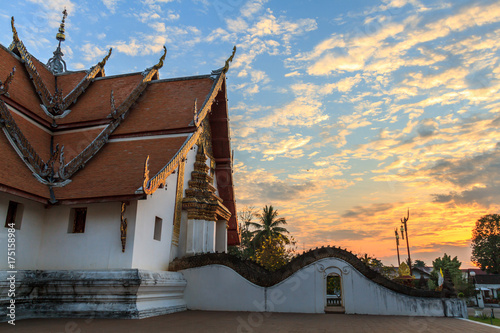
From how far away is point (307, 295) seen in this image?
876 centimetres

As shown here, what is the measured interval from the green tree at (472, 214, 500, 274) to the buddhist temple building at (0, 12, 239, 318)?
4891cm

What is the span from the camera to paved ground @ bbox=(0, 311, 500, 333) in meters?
5.69

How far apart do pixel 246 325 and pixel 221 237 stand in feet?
21.3

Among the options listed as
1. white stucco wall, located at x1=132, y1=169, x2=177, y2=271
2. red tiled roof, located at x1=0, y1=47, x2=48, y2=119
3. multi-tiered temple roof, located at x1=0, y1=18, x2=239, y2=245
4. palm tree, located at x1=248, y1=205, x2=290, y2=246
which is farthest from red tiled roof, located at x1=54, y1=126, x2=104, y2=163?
palm tree, located at x1=248, y1=205, x2=290, y2=246

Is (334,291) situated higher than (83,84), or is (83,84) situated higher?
(83,84)

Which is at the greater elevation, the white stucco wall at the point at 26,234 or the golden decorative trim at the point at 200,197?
the golden decorative trim at the point at 200,197

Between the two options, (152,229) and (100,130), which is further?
(100,130)

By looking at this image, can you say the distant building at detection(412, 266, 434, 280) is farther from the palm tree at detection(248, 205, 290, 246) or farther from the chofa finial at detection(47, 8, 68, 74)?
the chofa finial at detection(47, 8, 68, 74)

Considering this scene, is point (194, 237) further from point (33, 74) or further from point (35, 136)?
point (33, 74)

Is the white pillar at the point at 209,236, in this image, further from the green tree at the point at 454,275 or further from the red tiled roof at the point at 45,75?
the green tree at the point at 454,275

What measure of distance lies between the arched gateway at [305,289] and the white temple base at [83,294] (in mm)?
1993

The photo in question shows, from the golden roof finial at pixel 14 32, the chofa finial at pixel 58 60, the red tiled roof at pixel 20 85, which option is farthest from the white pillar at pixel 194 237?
the chofa finial at pixel 58 60

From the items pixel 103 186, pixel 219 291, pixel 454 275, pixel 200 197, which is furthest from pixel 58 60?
pixel 454 275

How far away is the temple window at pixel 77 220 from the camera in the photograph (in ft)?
26.5
